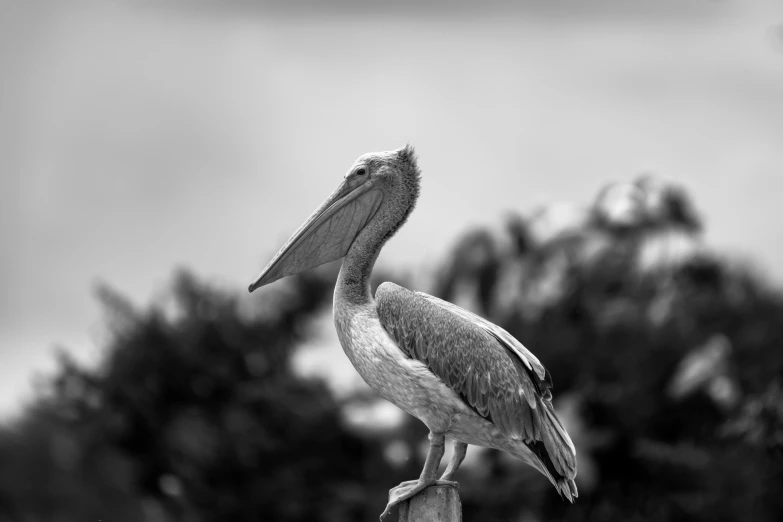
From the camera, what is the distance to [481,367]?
13.2 ft

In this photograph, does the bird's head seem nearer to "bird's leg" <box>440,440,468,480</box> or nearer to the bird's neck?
the bird's neck

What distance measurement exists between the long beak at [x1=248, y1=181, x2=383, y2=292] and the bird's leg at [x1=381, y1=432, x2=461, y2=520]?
0.89m

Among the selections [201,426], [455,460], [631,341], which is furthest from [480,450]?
[455,460]

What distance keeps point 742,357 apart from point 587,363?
9.14 feet

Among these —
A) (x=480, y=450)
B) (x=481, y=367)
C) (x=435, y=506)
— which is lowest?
(x=435, y=506)

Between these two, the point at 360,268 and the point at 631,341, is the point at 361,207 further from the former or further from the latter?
the point at 631,341

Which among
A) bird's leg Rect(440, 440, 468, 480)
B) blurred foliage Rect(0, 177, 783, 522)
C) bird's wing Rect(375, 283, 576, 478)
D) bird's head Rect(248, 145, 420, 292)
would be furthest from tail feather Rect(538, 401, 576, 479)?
blurred foliage Rect(0, 177, 783, 522)

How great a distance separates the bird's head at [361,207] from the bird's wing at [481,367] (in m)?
0.30

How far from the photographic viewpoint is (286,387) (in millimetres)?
17703

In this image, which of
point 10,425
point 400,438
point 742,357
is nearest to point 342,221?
point 400,438

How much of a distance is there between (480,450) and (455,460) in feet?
40.9

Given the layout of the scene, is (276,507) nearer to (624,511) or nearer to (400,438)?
(400,438)

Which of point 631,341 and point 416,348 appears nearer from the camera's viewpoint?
point 416,348

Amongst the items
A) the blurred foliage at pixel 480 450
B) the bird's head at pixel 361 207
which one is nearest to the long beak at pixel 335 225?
the bird's head at pixel 361 207
